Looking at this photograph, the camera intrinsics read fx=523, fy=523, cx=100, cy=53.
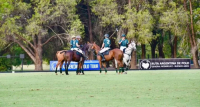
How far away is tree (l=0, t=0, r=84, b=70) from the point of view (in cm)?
5431

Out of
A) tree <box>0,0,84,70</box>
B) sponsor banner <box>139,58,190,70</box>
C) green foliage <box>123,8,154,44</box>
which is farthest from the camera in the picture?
tree <box>0,0,84,70</box>

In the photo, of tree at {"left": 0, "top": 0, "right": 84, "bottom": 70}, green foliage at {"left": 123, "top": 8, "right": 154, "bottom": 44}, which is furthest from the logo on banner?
tree at {"left": 0, "top": 0, "right": 84, "bottom": 70}

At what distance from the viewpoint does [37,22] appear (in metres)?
54.7

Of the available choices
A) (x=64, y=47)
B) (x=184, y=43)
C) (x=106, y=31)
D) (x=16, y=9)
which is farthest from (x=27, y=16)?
(x=184, y=43)

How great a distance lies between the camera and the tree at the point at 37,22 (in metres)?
54.3

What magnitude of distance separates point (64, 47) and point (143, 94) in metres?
42.9

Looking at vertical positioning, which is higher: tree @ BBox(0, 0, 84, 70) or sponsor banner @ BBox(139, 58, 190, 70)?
tree @ BBox(0, 0, 84, 70)

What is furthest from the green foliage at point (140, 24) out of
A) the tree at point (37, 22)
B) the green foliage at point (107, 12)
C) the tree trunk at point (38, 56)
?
the tree trunk at point (38, 56)

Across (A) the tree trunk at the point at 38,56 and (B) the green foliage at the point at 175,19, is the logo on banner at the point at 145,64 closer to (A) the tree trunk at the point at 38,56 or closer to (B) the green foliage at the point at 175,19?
(B) the green foliage at the point at 175,19

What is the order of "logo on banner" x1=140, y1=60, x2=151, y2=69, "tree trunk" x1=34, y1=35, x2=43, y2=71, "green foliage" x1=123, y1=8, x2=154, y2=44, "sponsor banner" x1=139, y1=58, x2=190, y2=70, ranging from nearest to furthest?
Result: 1. "sponsor banner" x1=139, y1=58, x2=190, y2=70
2. "logo on banner" x1=140, y1=60, x2=151, y2=69
3. "green foliage" x1=123, y1=8, x2=154, y2=44
4. "tree trunk" x1=34, y1=35, x2=43, y2=71

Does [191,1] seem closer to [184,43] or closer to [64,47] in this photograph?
[184,43]

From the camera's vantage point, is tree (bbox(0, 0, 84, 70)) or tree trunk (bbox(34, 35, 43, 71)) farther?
tree trunk (bbox(34, 35, 43, 71))

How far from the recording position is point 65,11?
184 ft

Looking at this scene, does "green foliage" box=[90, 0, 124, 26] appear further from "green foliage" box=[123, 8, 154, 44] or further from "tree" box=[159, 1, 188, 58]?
"tree" box=[159, 1, 188, 58]
